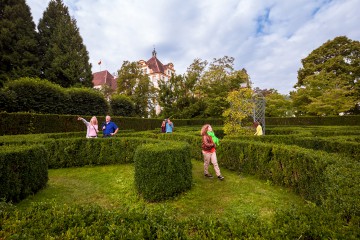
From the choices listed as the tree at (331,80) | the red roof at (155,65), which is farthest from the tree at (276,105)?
the red roof at (155,65)

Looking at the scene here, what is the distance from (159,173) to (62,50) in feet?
93.2

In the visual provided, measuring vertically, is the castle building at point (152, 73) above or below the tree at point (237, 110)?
above

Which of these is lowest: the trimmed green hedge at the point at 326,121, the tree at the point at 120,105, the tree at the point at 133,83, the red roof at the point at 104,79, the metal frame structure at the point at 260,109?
the trimmed green hedge at the point at 326,121

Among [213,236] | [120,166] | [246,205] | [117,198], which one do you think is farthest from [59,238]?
[120,166]

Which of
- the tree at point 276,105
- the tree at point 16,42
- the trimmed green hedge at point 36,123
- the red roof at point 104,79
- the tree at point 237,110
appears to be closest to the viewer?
the trimmed green hedge at point 36,123

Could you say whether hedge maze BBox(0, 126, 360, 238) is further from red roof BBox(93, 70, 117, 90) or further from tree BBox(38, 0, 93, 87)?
red roof BBox(93, 70, 117, 90)

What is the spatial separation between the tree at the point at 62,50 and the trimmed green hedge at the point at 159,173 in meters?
24.5

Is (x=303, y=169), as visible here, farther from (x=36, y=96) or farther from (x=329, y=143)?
(x=36, y=96)

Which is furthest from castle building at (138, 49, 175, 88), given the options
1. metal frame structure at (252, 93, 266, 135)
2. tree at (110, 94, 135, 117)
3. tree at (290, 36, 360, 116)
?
metal frame structure at (252, 93, 266, 135)

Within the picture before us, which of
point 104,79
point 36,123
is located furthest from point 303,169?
point 104,79

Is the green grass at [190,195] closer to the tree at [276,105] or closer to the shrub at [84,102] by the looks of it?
the shrub at [84,102]

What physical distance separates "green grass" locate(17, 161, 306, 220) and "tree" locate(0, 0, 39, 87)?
22045mm

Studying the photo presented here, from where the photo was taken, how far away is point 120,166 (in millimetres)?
8523

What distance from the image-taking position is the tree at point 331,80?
26953mm
